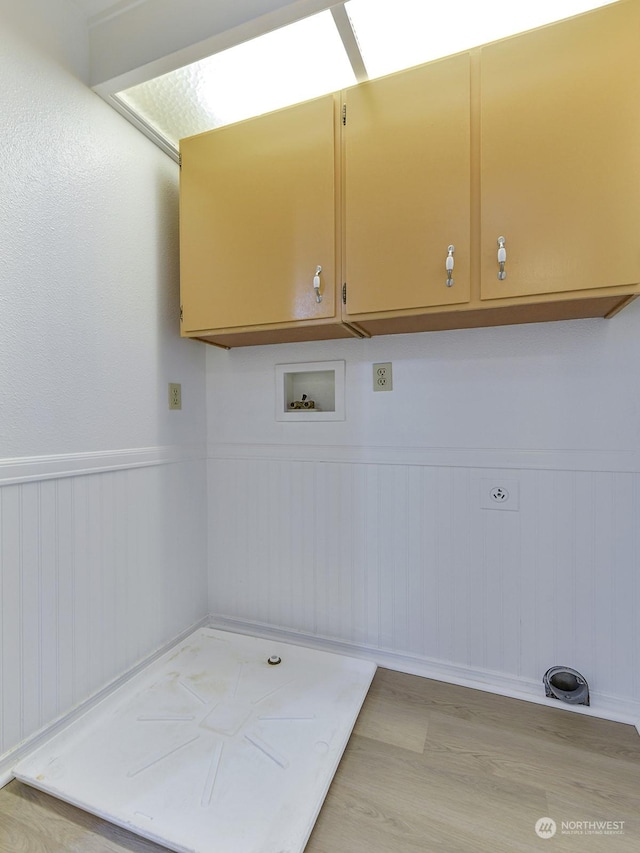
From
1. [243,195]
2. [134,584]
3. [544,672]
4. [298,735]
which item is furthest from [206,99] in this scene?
[544,672]

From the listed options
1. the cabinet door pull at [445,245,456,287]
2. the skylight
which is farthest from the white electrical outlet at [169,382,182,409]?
the cabinet door pull at [445,245,456,287]

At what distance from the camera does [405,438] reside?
5.18 feet

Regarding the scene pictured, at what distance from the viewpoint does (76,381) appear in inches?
51.7

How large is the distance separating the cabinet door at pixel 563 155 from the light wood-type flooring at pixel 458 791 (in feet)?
4.44

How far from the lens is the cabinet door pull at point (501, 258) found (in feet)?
3.74

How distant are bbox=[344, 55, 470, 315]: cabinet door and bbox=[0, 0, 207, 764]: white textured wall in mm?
834

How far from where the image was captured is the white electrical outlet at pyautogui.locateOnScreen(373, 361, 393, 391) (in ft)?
5.26

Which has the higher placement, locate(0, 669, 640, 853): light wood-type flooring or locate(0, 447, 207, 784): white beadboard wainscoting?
locate(0, 447, 207, 784): white beadboard wainscoting

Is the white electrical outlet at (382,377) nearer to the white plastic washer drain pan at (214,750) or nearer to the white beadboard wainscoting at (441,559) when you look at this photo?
the white beadboard wainscoting at (441,559)

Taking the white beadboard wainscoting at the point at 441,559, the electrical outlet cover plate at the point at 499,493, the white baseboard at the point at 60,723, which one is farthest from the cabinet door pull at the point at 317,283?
the white baseboard at the point at 60,723

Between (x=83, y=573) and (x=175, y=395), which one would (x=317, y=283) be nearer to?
(x=175, y=395)

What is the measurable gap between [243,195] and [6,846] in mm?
1949

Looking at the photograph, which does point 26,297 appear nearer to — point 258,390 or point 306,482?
point 258,390

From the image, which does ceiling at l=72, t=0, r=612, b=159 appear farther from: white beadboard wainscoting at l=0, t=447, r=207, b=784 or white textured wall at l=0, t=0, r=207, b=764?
white beadboard wainscoting at l=0, t=447, r=207, b=784
